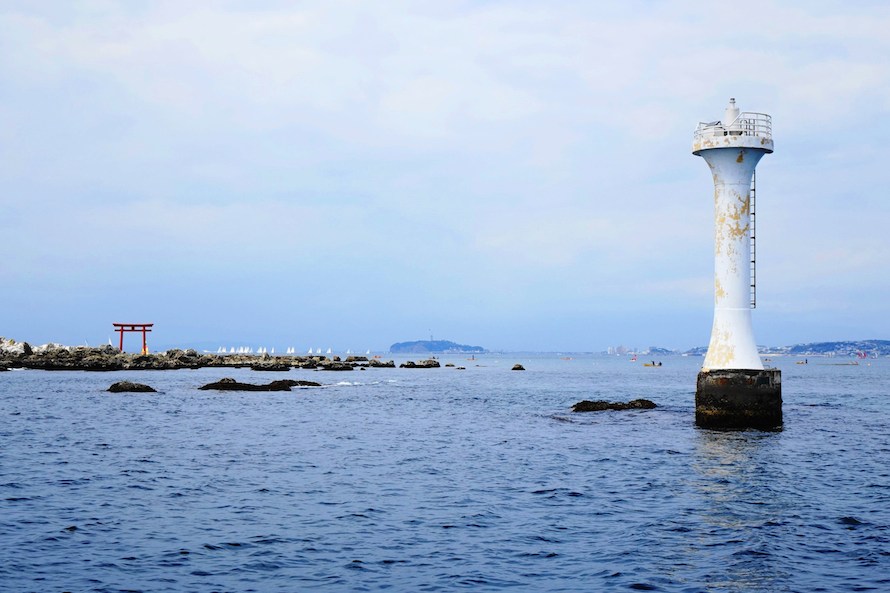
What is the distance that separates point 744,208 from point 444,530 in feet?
74.8

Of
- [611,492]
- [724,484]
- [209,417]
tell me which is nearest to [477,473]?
[611,492]

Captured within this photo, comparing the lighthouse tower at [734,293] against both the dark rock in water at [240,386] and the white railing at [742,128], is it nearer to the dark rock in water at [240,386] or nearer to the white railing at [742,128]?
the white railing at [742,128]

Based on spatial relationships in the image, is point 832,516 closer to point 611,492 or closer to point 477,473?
point 611,492

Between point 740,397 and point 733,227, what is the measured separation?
277 inches

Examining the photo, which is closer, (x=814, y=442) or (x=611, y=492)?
(x=611, y=492)

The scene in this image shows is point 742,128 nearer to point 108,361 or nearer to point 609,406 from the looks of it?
point 609,406

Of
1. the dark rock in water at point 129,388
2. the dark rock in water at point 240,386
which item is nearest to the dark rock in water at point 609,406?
the dark rock in water at point 240,386

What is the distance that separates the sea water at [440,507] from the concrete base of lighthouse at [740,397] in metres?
0.77

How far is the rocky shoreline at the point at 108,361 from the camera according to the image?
102688 millimetres

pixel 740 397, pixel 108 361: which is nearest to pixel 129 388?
pixel 740 397

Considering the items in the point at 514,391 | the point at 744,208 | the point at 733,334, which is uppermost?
the point at 744,208

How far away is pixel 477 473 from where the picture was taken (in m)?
25.0

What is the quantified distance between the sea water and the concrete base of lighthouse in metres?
0.77

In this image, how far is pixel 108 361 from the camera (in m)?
104
